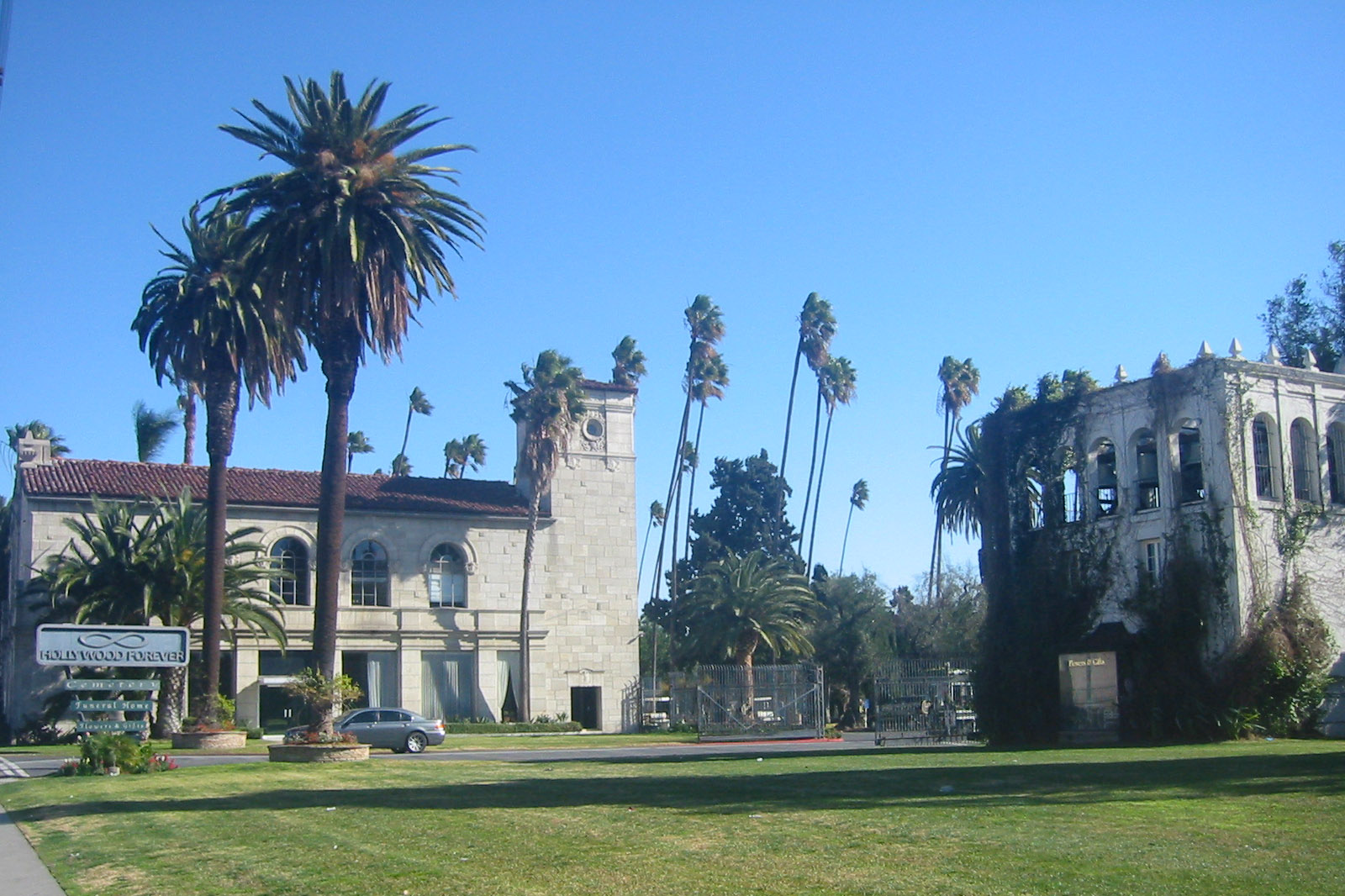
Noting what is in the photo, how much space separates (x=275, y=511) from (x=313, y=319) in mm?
21577

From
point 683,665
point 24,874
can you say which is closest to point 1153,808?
point 24,874

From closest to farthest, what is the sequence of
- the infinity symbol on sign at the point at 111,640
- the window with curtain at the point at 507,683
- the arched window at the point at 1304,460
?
1. the infinity symbol on sign at the point at 111,640
2. the arched window at the point at 1304,460
3. the window with curtain at the point at 507,683

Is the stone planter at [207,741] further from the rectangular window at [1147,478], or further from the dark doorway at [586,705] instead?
the rectangular window at [1147,478]

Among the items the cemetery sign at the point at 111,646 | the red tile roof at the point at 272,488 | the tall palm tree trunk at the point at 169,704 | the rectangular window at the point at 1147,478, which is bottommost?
the tall palm tree trunk at the point at 169,704

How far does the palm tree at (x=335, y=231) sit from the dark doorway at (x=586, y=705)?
28.0 metres

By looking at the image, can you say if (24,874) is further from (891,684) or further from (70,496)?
(70,496)

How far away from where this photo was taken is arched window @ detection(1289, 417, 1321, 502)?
3509cm

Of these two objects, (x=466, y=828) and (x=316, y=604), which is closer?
(x=466, y=828)

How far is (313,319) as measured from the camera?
3544cm

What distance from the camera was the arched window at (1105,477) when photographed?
120 feet

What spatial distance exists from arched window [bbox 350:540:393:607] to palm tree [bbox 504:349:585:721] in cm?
610

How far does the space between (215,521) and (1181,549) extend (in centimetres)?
2868

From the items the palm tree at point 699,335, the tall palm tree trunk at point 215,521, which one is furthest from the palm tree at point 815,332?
the tall palm tree trunk at point 215,521

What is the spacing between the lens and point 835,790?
1830 cm
